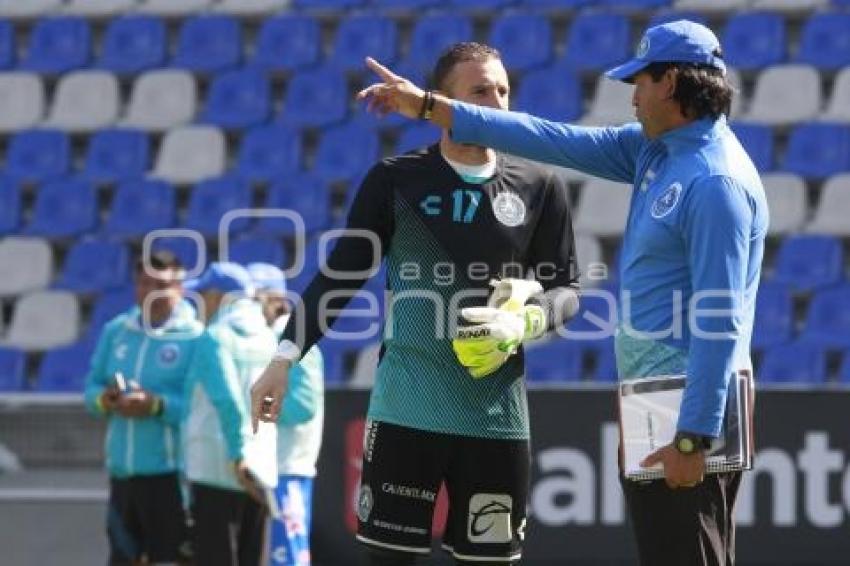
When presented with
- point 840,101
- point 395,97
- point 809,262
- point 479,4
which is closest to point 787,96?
point 840,101

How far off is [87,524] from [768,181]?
572 centimetres

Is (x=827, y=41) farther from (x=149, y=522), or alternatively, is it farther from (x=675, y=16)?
(x=149, y=522)

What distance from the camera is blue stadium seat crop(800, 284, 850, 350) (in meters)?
12.1

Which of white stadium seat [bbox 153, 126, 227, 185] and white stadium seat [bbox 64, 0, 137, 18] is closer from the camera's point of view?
white stadium seat [bbox 153, 126, 227, 185]

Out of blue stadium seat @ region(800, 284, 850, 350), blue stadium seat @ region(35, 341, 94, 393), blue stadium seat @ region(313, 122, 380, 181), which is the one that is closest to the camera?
blue stadium seat @ region(800, 284, 850, 350)

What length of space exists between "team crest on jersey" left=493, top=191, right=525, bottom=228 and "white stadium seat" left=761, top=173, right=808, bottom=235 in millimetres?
8104

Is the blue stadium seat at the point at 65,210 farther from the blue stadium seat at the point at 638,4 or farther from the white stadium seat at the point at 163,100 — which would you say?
the blue stadium seat at the point at 638,4

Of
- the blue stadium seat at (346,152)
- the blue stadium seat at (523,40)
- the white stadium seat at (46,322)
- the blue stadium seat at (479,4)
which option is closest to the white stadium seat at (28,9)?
the white stadium seat at (46,322)

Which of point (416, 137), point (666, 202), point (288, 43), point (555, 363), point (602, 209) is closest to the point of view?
point (666, 202)

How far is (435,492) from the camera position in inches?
193

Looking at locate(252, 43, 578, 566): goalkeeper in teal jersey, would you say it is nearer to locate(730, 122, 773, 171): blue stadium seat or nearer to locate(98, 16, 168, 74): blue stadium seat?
locate(730, 122, 773, 171): blue stadium seat

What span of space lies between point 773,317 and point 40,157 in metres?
6.24

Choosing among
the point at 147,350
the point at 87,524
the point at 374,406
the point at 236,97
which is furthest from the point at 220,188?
the point at 374,406

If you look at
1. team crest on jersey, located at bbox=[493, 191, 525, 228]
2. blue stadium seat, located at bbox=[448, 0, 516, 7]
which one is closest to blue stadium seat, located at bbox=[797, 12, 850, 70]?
blue stadium seat, located at bbox=[448, 0, 516, 7]
